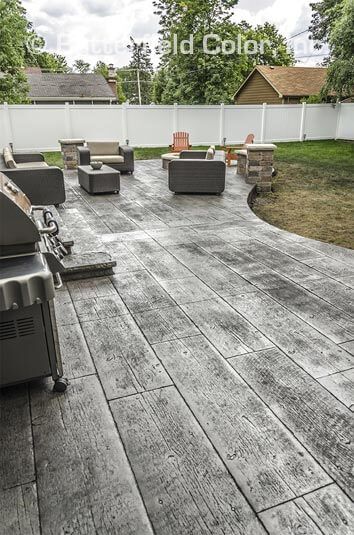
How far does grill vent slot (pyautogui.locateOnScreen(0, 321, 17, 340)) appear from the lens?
61.9 inches

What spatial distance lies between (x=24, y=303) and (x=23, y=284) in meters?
0.08

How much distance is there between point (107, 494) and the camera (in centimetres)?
131

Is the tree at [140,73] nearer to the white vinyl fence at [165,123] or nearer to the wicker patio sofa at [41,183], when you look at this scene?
the white vinyl fence at [165,123]

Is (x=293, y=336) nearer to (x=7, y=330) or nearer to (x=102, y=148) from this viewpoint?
(x=7, y=330)

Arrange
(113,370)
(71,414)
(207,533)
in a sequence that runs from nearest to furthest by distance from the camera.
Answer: (207,533), (71,414), (113,370)

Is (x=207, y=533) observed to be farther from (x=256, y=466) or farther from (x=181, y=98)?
(x=181, y=98)

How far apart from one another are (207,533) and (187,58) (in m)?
17.0

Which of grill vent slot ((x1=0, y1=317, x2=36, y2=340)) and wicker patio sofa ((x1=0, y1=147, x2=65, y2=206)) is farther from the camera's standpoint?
wicker patio sofa ((x1=0, y1=147, x2=65, y2=206))

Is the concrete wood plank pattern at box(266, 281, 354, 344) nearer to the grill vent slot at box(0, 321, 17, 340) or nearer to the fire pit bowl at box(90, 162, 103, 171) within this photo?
the grill vent slot at box(0, 321, 17, 340)

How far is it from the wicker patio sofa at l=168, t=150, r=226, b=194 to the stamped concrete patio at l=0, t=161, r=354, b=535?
294 centimetres

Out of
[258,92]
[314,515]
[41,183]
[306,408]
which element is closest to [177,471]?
[314,515]

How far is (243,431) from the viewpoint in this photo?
1580 millimetres

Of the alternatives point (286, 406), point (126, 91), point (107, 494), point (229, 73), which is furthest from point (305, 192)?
point (126, 91)

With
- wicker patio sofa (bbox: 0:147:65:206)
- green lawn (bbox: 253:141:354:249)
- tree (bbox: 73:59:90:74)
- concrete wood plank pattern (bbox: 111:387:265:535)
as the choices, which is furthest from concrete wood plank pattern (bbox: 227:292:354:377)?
tree (bbox: 73:59:90:74)
